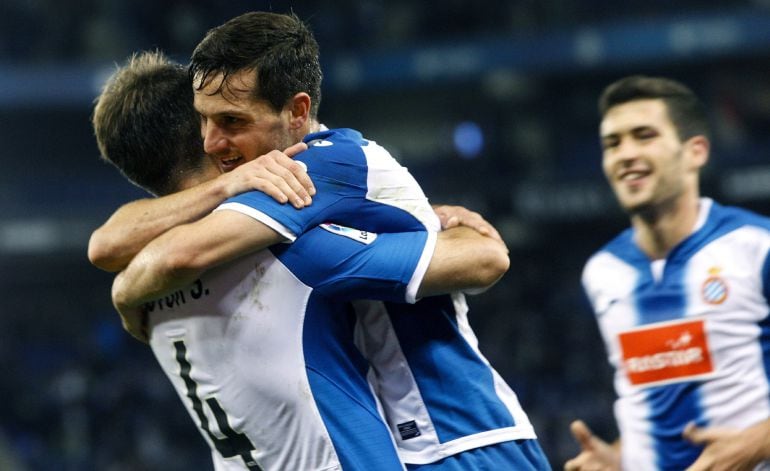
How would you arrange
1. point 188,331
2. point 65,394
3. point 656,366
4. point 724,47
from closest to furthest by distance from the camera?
point 188,331 < point 656,366 < point 65,394 < point 724,47

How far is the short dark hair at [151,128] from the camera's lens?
9.64ft

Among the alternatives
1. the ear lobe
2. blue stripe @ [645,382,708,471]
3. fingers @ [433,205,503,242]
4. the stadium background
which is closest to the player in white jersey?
blue stripe @ [645,382,708,471]

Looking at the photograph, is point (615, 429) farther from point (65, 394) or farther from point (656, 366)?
point (656, 366)

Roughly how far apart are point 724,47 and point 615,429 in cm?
684

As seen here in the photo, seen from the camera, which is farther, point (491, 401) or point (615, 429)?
point (615, 429)

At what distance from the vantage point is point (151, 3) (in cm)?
1902

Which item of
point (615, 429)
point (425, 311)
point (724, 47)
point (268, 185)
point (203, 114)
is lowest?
point (615, 429)

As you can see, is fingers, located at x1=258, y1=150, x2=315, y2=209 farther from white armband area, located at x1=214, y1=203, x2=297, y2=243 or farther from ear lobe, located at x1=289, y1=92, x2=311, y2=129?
ear lobe, located at x1=289, y1=92, x2=311, y2=129

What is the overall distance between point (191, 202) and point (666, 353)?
2.09 metres

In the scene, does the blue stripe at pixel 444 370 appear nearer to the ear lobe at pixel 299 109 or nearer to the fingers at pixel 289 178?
the fingers at pixel 289 178

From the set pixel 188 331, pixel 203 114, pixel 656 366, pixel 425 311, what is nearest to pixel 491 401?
pixel 425 311

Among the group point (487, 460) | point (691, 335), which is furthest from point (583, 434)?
point (487, 460)

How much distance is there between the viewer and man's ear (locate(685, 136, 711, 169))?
4.32 meters

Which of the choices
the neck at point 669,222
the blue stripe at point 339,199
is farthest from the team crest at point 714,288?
the blue stripe at point 339,199
